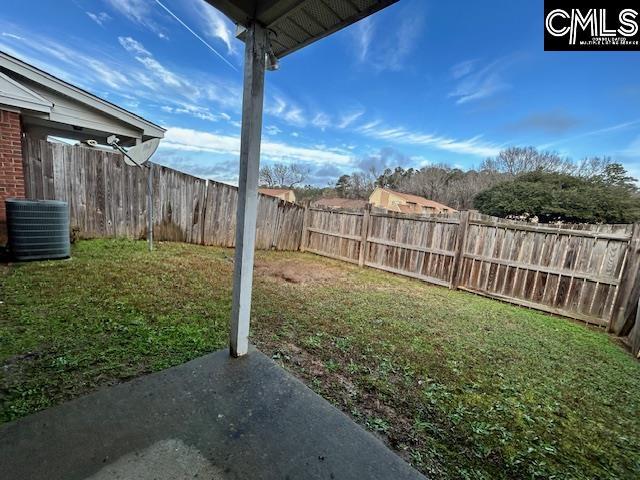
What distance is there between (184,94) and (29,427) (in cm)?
771

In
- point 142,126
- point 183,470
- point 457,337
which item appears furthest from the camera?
point 142,126

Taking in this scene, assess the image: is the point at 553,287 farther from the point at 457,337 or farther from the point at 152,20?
the point at 152,20

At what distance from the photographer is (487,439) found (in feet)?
5.40

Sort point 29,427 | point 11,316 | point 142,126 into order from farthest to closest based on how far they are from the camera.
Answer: point 142,126
point 11,316
point 29,427

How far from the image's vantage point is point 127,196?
5602 mm

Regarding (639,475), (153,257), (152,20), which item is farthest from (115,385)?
(152,20)

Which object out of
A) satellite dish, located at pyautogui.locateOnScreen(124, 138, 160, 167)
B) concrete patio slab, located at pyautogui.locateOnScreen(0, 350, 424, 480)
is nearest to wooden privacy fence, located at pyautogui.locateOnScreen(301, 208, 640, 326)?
concrete patio slab, located at pyautogui.locateOnScreen(0, 350, 424, 480)

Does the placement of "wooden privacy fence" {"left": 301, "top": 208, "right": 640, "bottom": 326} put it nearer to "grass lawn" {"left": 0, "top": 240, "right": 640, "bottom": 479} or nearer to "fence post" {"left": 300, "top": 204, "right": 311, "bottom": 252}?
"grass lawn" {"left": 0, "top": 240, "right": 640, "bottom": 479}

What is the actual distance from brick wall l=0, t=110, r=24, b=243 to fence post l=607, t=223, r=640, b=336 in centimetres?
897

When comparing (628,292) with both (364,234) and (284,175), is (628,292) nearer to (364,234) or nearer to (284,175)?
(364,234)

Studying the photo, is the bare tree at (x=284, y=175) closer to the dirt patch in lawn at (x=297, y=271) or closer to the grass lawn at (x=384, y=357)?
the dirt patch in lawn at (x=297, y=271)

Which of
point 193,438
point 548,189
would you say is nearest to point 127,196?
point 193,438

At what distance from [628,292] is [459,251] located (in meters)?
2.34

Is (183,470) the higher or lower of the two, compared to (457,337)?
higher
